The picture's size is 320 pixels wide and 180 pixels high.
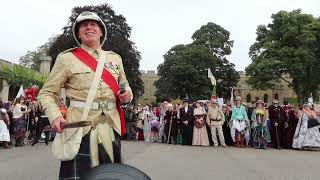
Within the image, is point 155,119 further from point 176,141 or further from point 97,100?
point 97,100

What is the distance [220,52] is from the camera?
77.5 m

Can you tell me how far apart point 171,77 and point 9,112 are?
2080 inches

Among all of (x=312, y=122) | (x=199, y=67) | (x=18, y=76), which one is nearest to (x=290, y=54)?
(x=199, y=67)

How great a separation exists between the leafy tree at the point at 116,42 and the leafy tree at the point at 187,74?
11.4m

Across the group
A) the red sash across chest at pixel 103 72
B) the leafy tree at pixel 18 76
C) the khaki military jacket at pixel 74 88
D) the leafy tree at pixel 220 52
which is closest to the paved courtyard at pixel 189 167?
the red sash across chest at pixel 103 72

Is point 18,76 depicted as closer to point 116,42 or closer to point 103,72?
point 116,42

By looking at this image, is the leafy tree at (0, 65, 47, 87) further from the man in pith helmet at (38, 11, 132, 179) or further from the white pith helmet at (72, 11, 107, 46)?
the man in pith helmet at (38, 11, 132, 179)

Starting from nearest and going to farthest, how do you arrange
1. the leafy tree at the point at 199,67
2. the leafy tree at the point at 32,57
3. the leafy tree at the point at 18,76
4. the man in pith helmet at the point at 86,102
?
the man in pith helmet at the point at 86,102 → the leafy tree at the point at 18,76 → the leafy tree at the point at 199,67 → the leafy tree at the point at 32,57

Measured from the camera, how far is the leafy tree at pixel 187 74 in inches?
2692

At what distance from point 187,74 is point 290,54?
54.0 ft

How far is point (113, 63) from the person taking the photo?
15.0 feet

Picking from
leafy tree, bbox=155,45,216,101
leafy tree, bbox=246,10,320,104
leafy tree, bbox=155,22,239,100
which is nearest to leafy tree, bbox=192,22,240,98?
leafy tree, bbox=155,22,239,100

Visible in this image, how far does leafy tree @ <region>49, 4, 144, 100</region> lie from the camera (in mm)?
51513

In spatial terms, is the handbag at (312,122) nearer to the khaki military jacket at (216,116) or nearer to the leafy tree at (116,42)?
the khaki military jacket at (216,116)
